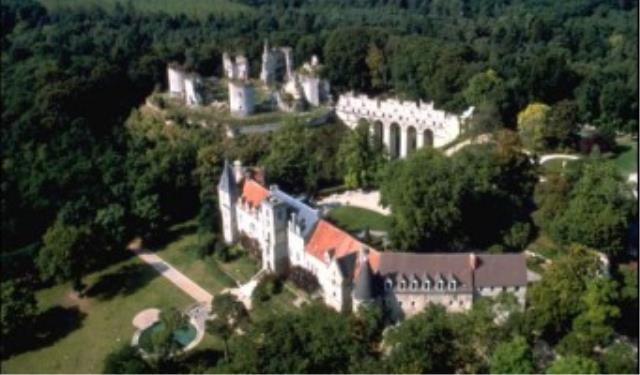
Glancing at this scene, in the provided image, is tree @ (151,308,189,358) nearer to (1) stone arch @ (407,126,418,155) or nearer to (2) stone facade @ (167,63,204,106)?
(1) stone arch @ (407,126,418,155)

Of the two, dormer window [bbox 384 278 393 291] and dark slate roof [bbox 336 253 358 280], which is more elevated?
dark slate roof [bbox 336 253 358 280]

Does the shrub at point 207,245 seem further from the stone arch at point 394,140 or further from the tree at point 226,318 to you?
the stone arch at point 394,140

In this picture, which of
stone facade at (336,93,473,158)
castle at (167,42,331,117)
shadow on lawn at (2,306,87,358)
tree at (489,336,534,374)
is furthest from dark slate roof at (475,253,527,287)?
castle at (167,42,331,117)

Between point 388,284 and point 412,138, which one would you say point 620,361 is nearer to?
point 388,284

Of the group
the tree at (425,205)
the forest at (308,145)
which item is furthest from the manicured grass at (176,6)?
the tree at (425,205)

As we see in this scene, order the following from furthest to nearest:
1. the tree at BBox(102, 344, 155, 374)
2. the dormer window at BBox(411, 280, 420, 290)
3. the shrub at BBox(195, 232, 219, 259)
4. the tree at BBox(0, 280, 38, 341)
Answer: the shrub at BBox(195, 232, 219, 259), the tree at BBox(0, 280, 38, 341), the dormer window at BBox(411, 280, 420, 290), the tree at BBox(102, 344, 155, 374)

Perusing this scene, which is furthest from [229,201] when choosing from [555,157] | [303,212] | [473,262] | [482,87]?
[482,87]
